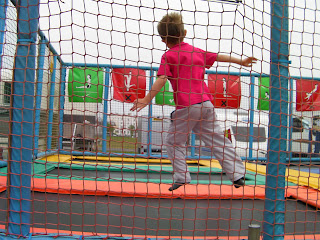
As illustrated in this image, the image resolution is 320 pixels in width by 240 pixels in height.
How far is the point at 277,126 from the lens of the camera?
1239 millimetres

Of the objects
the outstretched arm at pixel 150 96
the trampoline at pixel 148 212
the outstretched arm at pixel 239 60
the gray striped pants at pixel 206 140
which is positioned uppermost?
the outstretched arm at pixel 239 60

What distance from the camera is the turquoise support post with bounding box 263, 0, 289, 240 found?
1220mm

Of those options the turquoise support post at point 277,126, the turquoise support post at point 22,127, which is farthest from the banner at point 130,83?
the turquoise support post at point 277,126

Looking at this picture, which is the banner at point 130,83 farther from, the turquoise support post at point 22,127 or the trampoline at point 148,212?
the turquoise support post at point 22,127

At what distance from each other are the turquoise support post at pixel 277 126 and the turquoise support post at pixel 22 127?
1122mm

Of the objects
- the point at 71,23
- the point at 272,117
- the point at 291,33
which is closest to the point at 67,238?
the point at 71,23

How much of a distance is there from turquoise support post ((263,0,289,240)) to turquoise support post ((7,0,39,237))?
1.12m

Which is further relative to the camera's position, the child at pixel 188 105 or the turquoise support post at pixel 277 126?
the child at pixel 188 105

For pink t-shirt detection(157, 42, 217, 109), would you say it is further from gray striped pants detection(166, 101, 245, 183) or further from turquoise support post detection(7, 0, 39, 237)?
turquoise support post detection(7, 0, 39, 237)

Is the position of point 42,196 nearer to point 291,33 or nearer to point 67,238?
point 67,238

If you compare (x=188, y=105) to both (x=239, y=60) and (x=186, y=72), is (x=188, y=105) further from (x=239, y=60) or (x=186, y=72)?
(x=239, y=60)

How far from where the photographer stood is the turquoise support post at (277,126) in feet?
4.00

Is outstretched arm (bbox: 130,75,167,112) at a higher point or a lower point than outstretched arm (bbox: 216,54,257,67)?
lower

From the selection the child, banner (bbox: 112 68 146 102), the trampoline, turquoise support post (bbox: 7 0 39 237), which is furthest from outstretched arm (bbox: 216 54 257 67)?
banner (bbox: 112 68 146 102)
